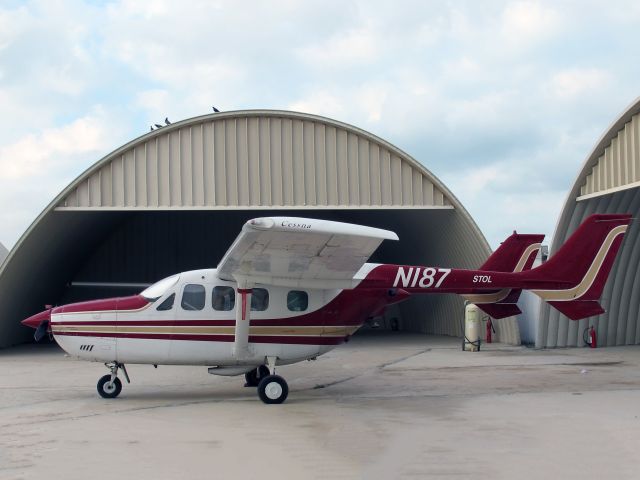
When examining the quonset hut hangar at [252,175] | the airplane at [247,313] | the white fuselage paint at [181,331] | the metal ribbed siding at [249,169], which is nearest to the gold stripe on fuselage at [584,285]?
the airplane at [247,313]

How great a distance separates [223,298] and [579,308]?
6696 mm

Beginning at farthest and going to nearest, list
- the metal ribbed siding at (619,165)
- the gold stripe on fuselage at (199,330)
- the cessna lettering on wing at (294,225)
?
1. the metal ribbed siding at (619,165)
2. the gold stripe on fuselage at (199,330)
3. the cessna lettering on wing at (294,225)

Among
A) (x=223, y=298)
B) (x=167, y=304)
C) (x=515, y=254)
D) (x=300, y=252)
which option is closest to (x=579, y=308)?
(x=515, y=254)

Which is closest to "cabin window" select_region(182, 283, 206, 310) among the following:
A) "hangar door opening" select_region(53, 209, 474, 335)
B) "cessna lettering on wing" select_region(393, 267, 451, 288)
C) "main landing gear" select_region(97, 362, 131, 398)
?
"main landing gear" select_region(97, 362, 131, 398)

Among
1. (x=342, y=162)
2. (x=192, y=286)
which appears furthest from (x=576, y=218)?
(x=192, y=286)

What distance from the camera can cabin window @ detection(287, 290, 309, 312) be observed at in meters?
14.0

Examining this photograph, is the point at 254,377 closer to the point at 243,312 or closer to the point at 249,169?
the point at 243,312

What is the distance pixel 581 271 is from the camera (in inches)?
590

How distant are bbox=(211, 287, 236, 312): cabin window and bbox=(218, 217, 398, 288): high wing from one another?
0.25 m

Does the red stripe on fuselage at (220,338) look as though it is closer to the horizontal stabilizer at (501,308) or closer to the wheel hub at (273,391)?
the wheel hub at (273,391)

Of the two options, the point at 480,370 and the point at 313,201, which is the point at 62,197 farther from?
the point at 480,370

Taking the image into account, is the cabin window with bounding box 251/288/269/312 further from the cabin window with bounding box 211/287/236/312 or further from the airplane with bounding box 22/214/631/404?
the cabin window with bounding box 211/287/236/312

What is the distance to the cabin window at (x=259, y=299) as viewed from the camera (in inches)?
544

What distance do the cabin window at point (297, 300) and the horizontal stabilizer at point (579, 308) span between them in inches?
186
